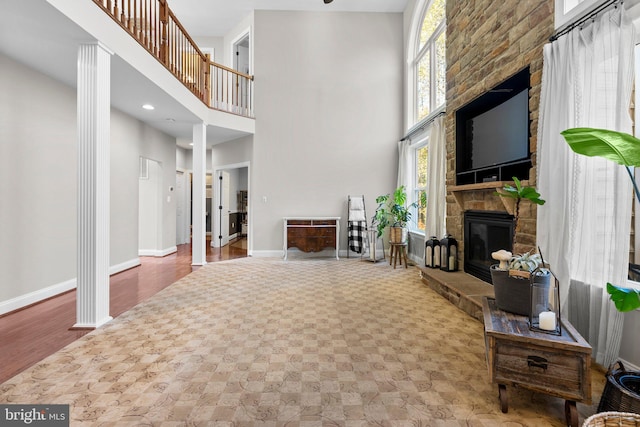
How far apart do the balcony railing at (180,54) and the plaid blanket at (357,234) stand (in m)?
3.40

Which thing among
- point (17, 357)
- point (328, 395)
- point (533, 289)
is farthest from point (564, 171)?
point (17, 357)

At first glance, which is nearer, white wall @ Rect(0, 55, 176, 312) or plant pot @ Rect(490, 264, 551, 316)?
plant pot @ Rect(490, 264, 551, 316)

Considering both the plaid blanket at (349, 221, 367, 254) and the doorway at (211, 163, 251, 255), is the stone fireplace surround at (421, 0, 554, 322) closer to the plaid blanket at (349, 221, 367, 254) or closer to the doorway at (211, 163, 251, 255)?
the plaid blanket at (349, 221, 367, 254)

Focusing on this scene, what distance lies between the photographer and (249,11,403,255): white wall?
22.7 feet

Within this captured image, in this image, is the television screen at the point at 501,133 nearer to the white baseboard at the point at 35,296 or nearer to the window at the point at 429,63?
the window at the point at 429,63

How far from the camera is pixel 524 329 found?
176 cm

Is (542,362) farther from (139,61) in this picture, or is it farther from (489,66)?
(139,61)

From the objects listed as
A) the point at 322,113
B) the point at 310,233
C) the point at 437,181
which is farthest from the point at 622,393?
the point at 322,113

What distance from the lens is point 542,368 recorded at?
5.40 ft

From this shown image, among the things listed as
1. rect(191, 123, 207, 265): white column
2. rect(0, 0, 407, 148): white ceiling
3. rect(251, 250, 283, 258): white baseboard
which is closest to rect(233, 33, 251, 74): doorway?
rect(0, 0, 407, 148): white ceiling

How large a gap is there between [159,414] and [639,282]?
3.09 metres

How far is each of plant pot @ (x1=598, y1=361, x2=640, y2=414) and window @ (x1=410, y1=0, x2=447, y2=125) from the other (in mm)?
4539

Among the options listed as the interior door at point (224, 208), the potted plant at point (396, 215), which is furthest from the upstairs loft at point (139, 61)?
the potted plant at point (396, 215)

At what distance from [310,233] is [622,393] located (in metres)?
5.32
